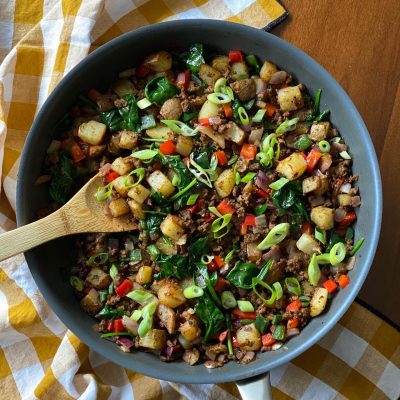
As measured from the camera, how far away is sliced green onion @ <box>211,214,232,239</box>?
2732mm

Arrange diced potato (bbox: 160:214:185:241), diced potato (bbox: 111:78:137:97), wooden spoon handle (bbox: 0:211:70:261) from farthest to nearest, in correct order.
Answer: diced potato (bbox: 111:78:137:97)
diced potato (bbox: 160:214:185:241)
wooden spoon handle (bbox: 0:211:70:261)

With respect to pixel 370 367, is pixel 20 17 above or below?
above

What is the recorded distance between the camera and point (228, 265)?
2.79 metres

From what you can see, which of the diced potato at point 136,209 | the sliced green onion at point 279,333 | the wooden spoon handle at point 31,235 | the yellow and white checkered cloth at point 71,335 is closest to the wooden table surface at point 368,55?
the yellow and white checkered cloth at point 71,335

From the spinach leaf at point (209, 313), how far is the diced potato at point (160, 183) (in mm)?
523

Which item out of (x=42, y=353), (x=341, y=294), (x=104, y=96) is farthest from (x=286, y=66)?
(x=42, y=353)

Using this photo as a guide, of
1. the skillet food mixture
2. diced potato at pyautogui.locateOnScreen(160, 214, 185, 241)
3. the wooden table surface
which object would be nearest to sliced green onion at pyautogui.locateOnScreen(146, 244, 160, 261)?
the skillet food mixture

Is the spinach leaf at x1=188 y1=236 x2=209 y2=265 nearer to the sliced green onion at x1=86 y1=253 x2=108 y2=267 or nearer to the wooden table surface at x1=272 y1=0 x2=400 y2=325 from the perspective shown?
the sliced green onion at x1=86 y1=253 x2=108 y2=267

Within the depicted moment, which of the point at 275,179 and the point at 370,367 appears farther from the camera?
Answer: the point at 370,367

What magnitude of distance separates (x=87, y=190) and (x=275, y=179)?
90 cm

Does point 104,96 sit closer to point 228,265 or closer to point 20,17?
point 20,17

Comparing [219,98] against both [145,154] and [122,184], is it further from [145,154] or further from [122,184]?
[122,184]

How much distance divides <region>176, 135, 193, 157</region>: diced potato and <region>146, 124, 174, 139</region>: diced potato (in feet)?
0.26

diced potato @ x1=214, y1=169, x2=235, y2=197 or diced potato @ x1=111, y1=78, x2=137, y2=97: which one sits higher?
diced potato @ x1=111, y1=78, x2=137, y2=97
